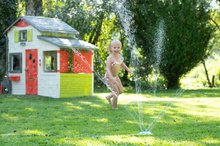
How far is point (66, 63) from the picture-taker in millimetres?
16453

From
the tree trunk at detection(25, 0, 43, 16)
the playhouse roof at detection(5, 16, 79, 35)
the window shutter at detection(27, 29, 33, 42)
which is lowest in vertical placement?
the window shutter at detection(27, 29, 33, 42)

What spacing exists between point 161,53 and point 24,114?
1437 cm

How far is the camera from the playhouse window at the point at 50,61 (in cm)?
1650

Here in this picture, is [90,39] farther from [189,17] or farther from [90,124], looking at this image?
[90,124]

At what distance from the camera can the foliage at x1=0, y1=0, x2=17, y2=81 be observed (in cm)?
2089

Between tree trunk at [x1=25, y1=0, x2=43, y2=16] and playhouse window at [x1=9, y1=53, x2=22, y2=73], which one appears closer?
playhouse window at [x1=9, y1=53, x2=22, y2=73]

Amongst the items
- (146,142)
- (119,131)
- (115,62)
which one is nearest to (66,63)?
(115,62)

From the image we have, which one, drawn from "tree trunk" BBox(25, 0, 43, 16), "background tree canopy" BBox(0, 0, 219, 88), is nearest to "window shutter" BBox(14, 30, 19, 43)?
"background tree canopy" BBox(0, 0, 219, 88)

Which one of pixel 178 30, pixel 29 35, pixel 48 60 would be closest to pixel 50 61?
pixel 48 60

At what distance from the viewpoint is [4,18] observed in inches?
835

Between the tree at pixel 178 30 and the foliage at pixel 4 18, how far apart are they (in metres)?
6.29

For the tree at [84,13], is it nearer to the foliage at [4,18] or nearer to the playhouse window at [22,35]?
the foliage at [4,18]

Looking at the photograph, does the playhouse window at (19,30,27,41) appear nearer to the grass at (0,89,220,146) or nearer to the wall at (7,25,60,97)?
the wall at (7,25,60,97)

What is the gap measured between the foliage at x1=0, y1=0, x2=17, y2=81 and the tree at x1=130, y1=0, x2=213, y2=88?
20.6 ft
